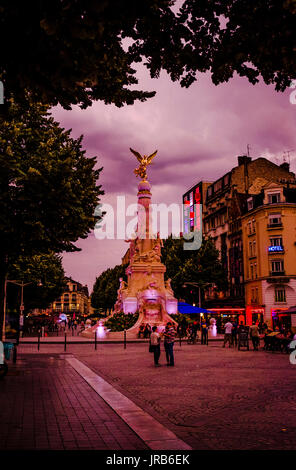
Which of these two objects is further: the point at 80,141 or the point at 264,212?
the point at 264,212

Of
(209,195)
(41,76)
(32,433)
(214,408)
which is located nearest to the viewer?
(41,76)

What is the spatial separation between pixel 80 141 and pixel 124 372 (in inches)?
361

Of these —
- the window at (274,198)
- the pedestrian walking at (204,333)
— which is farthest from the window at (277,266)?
the pedestrian walking at (204,333)

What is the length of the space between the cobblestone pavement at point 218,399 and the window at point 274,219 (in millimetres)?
36255

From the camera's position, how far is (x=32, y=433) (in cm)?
652

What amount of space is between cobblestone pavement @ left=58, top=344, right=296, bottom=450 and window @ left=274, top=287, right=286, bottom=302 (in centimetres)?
3507

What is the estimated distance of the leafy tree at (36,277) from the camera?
32438mm

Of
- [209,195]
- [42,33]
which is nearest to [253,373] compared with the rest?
[42,33]

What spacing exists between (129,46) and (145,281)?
1390 inches

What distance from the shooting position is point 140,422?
7289 millimetres

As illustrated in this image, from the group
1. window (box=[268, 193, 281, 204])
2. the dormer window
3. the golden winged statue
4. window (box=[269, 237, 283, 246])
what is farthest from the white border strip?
the dormer window

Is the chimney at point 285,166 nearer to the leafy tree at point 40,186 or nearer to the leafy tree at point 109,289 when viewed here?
the leafy tree at point 109,289

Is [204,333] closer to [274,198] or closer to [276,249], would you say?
[276,249]
